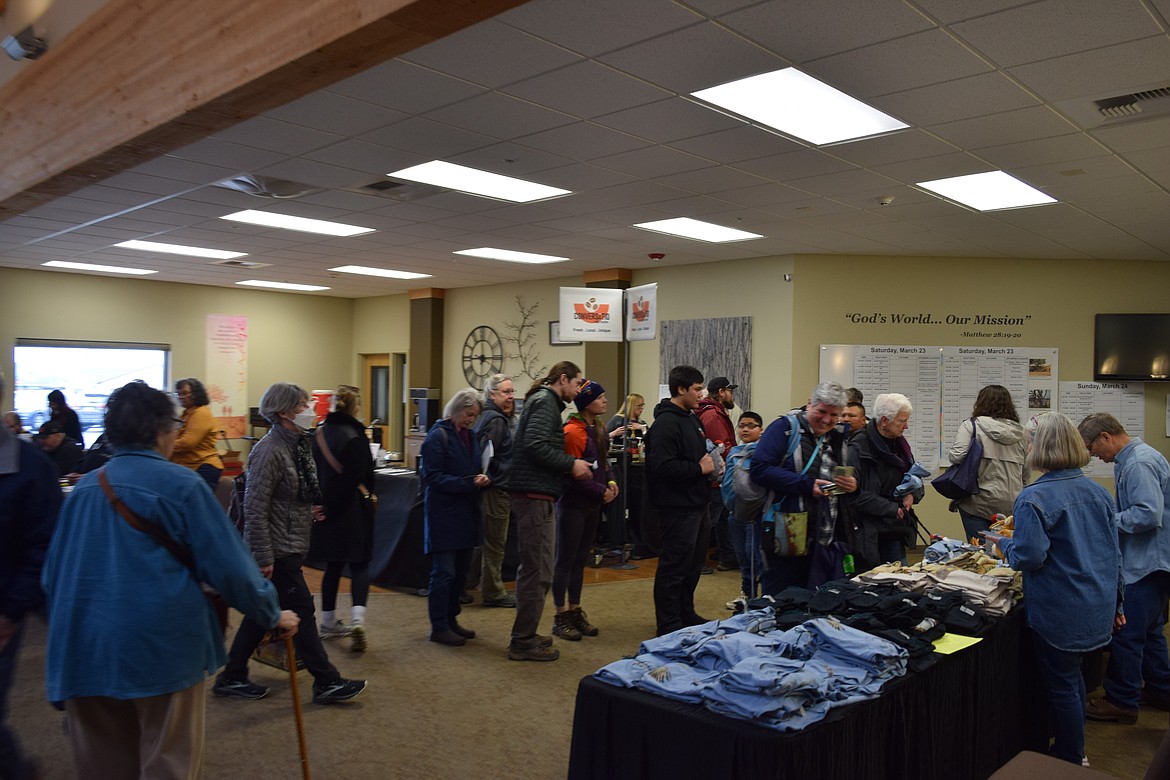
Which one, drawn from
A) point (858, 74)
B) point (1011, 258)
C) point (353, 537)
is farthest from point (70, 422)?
point (1011, 258)

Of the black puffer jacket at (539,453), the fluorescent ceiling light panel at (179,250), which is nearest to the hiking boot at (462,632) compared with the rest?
the black puffer jacket at (539,453)

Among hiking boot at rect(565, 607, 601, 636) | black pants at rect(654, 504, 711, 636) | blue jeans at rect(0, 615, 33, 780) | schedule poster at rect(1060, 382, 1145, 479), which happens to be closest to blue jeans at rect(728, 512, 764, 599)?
black pants at rect(654, 504, 711, 636)

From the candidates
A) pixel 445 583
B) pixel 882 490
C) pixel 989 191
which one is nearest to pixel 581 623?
pixel 445 583

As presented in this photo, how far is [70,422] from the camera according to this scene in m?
8.34

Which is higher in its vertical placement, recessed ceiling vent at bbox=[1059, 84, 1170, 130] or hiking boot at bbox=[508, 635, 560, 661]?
recessed ceiling vent at bbox=[1059, 84, 1170, 130]

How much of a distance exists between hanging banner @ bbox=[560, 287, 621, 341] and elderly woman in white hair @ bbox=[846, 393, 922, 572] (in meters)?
3.07

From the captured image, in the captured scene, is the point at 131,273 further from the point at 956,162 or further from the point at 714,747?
the point at 714,747

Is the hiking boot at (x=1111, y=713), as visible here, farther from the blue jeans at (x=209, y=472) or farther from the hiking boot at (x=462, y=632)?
the blue jeans at (x=209, y=472)

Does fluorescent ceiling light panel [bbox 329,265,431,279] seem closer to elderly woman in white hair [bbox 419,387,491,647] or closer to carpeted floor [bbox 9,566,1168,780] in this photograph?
elderly woman in white hair [bbox 419,387,491,647]

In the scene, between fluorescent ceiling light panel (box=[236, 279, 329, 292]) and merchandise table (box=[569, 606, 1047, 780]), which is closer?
merchandise table (box=[569, 606, 1047, 780])

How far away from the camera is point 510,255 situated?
9.75 m

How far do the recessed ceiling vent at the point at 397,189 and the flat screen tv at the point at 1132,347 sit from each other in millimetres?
6727

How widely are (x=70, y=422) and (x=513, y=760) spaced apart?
22.4 feet

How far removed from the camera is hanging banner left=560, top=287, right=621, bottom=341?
738 centimetres
